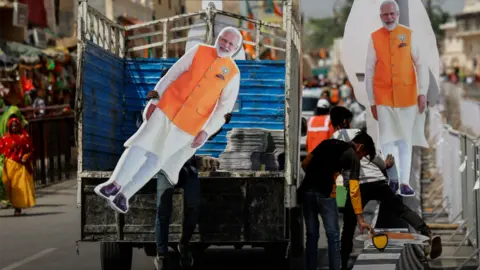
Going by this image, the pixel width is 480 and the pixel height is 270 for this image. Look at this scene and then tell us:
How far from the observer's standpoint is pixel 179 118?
12367 mm

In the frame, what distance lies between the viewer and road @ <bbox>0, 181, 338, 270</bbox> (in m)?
14.3

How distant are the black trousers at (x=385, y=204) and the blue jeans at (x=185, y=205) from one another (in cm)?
162

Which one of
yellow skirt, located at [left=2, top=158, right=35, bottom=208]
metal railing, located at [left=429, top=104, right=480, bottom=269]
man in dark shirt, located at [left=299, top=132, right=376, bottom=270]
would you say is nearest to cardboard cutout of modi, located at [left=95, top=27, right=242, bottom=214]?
man in dark shirt, located at [left=299, top=132, right=376, bottom=270]

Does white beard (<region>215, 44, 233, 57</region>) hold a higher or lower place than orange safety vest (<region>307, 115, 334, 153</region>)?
higher

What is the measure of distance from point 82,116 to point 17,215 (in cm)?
859

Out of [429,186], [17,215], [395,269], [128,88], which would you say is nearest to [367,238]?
[395,269]

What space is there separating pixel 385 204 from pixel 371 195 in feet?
1.03

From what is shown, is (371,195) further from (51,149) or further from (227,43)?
(51,149)

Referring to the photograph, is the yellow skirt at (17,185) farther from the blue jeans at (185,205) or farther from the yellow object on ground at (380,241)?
the yellow object on ground at (380,241)

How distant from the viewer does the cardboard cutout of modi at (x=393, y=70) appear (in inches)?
492

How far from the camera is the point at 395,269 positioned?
40.0 feet

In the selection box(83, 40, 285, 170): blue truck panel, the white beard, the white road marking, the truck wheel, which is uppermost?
the white beard

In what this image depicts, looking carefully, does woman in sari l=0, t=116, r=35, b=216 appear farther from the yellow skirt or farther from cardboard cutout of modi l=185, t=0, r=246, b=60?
cardboard cutout of modi l=185, t=0, r=246, b=60

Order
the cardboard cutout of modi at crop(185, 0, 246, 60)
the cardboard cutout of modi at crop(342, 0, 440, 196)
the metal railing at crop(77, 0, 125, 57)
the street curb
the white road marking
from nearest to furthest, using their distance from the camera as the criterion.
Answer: the cardboard cutout of modi at crop(342, 0, 440, 196)
the metal railing at crop(77, 0, 125, 57)
the white road marking
the cardboard cutout of modi at crop(185, 0, 246, 60)
the street curb
